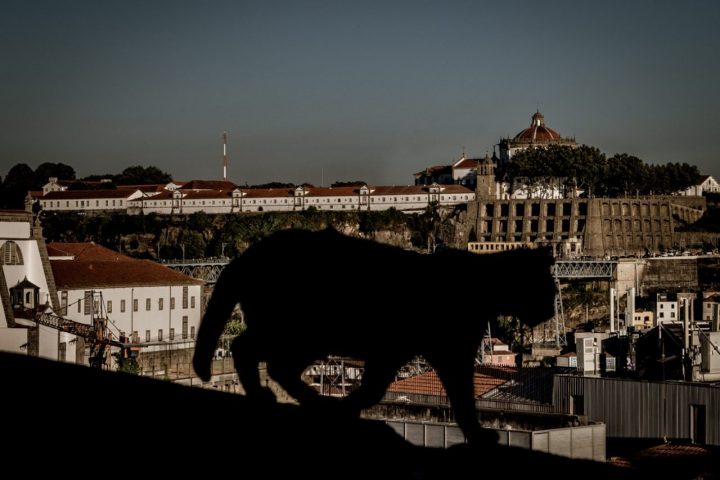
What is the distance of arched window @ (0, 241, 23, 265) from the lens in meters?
39.7

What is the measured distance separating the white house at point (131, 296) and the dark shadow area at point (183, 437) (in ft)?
112

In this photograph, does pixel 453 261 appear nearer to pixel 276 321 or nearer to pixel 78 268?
pixel 276 321

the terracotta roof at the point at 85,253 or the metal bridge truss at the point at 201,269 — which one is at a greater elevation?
the terracotta roof at the point at 85,253

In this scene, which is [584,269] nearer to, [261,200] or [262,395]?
[261,200]

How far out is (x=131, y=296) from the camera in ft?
173

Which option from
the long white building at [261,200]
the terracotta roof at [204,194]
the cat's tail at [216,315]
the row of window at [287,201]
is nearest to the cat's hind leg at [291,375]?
the cat's tail at [216,315]

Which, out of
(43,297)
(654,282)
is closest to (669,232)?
(654,282)

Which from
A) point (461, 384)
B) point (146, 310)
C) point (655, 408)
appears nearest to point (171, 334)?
point (146, 310)

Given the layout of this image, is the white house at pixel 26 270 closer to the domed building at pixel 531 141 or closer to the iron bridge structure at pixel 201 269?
the iron bridge structure at pixel 201 269

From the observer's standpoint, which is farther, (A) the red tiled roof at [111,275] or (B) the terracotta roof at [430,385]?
(A) the red tiled roof at [111,275]

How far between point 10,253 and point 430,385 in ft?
57.2

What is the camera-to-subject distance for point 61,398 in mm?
10711

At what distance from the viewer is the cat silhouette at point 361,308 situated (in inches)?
396

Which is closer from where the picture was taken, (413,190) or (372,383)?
(372,383)
